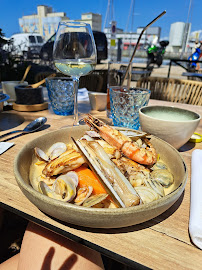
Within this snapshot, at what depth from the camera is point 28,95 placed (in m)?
1.19

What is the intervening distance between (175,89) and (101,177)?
212cm

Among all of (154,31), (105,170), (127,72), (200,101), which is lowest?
(200,101)

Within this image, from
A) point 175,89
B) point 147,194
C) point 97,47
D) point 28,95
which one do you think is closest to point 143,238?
point 147,194

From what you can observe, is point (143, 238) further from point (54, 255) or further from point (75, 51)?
point (75, 51)

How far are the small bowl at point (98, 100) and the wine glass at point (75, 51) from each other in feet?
0.79

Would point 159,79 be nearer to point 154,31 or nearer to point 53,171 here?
point 53,171

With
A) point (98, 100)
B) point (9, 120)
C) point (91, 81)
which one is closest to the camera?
point (9, 120)

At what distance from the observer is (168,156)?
2.08ft

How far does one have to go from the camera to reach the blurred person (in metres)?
0.53

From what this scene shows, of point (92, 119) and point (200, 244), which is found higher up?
point (92, 119)

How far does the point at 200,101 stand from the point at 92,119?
6.04ft

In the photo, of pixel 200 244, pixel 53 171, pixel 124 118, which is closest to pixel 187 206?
pixel 200 244

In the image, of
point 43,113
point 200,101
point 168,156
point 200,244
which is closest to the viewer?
point 200,244

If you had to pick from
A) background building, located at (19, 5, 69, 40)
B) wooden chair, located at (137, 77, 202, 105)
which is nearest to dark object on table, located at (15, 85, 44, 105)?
wooden chair, located at (137, 77, 202, 105)
